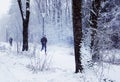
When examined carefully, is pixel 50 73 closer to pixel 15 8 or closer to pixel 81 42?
pixel 81 42

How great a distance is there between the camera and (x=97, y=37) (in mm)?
9453

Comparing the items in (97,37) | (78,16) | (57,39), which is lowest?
(57,39)

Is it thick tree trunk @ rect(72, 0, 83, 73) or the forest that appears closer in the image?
the forest

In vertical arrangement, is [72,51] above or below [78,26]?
below

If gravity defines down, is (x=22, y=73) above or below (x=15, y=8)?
below

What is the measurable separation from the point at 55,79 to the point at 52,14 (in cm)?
5563

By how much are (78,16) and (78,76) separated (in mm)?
2164

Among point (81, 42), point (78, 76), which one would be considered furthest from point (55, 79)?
point (81, 42)

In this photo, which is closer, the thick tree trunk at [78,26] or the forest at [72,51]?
the forest at [72,51]

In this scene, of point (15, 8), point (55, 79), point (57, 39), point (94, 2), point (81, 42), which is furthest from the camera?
point (15, 8)

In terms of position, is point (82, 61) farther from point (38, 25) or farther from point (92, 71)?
point (38, 25)

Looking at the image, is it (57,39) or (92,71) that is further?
(57,39)

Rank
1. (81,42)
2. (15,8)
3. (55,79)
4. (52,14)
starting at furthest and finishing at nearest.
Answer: (15,8)
(52,14)
(81,42)
(55,79)

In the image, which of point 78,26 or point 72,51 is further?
point 72,51
